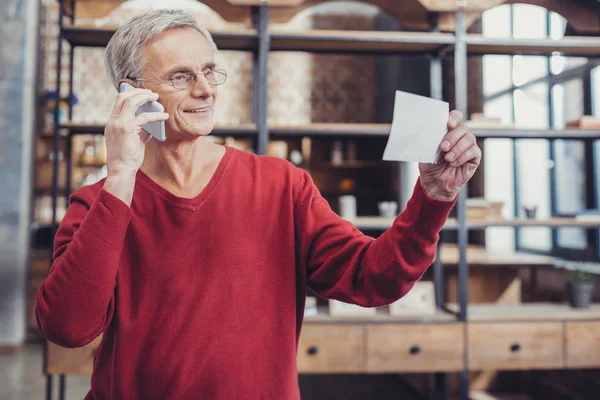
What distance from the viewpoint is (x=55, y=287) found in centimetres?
90

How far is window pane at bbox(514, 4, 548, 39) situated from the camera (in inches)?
179

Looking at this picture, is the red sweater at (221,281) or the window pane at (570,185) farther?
the window pane at (570,185)

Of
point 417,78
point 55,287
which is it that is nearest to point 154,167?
point 55,287

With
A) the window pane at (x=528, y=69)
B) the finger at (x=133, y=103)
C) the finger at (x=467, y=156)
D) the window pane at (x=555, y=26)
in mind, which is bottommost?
the finger at (x=467, y=156)

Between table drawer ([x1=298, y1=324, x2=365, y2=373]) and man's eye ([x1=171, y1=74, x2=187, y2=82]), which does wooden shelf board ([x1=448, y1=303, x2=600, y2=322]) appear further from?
man's eye ([x1=171, y1=74, x2=187, y2=82])

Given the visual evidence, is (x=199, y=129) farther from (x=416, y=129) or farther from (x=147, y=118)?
(x=416, y=129)

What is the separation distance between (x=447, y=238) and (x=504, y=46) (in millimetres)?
3226

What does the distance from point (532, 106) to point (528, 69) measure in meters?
0.34

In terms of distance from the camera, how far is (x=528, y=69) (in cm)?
475

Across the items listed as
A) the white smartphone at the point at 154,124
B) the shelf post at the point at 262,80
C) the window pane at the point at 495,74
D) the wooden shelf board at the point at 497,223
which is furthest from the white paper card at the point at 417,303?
the window pane at the point at 495,74

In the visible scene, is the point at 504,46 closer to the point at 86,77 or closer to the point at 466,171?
the point at 466,171

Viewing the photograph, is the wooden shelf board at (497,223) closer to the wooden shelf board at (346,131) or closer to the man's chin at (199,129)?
the wooden shelf board at (346,131)

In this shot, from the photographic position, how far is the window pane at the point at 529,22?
4558 mm

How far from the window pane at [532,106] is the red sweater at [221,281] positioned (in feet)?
12.7
